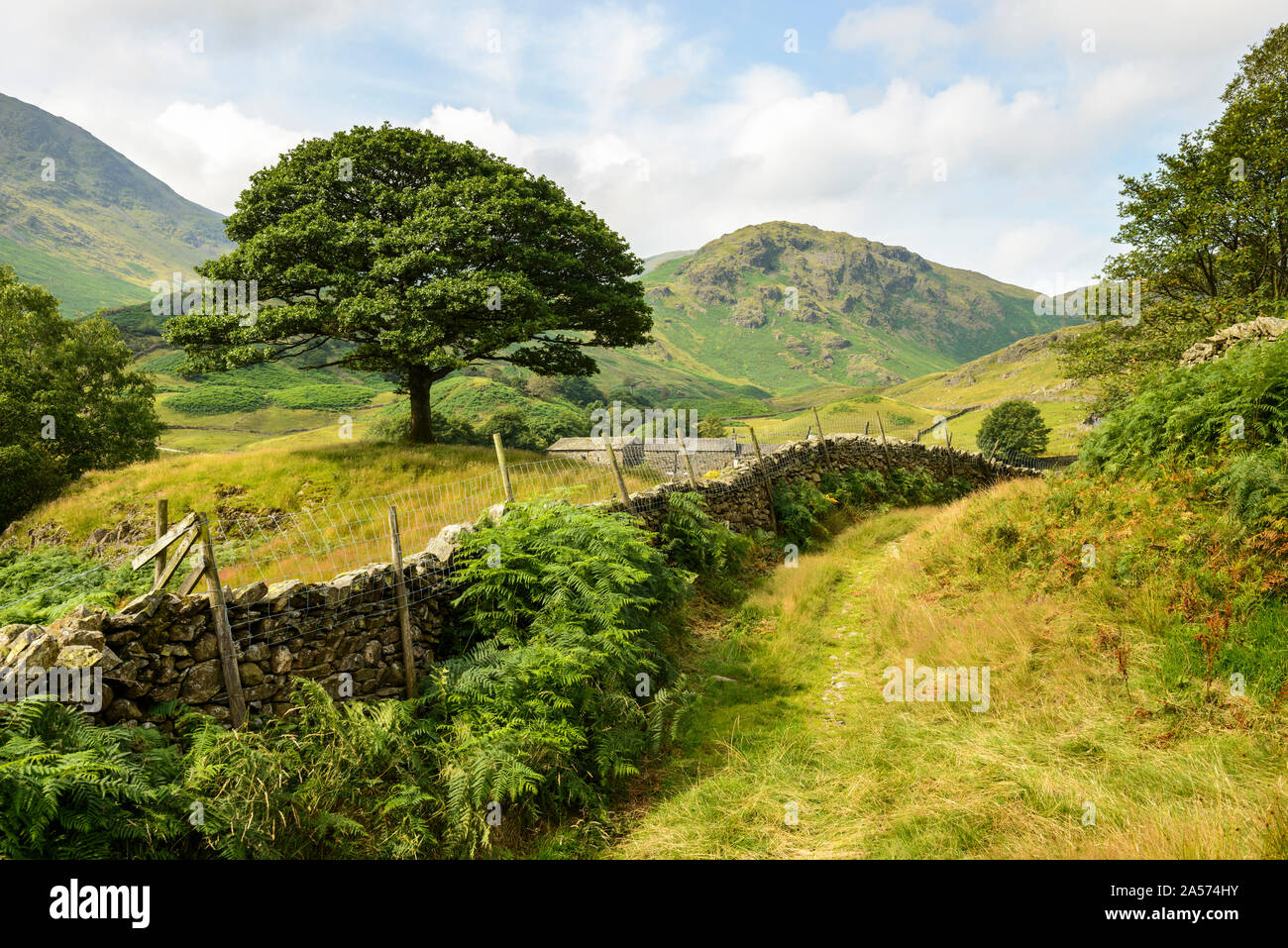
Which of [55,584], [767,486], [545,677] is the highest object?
[767,486]

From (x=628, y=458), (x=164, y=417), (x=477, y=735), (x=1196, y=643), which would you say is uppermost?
(x=164, y=417)

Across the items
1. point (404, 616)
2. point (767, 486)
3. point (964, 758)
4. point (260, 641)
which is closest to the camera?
point (964, 758)

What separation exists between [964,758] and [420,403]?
2132cm

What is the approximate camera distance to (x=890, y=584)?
34.3 feet

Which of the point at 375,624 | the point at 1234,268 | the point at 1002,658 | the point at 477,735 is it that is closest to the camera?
the point at 477,735

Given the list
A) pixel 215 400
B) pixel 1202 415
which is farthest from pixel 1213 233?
pixel 215 400

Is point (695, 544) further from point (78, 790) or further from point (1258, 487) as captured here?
point (78, 790)

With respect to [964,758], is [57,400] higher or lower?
higher

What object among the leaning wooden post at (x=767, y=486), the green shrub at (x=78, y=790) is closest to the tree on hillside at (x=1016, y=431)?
the leaning wooden post at (x=767, y=486)

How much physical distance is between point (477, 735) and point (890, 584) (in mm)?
7650

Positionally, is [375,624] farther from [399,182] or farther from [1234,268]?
[1234,268]

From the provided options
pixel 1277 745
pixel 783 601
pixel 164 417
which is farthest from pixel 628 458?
pixel 164 417

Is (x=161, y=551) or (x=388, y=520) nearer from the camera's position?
(x=161, y=551)

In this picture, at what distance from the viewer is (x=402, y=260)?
18.7m
